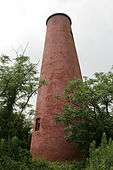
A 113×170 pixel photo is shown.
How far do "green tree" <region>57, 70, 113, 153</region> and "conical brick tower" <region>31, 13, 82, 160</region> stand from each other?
0.96 metres

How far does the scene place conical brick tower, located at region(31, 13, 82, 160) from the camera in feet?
71.7

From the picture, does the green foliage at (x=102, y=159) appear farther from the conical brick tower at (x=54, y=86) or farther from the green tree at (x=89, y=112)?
the conical brick tower at (x=54, y=86)

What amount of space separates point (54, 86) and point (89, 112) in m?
3.86

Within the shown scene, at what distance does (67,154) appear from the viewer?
70.8 ft

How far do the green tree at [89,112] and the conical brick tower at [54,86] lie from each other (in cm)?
96

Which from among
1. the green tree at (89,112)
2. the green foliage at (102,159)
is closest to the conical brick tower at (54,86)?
the green tree at (89,112)

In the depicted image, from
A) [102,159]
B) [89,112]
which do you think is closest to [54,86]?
[89,112]

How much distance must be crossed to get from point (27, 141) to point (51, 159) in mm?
4808

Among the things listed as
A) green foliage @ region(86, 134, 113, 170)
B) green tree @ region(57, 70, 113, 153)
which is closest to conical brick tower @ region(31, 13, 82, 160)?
green tree @ region(57, 70, 113, 153)

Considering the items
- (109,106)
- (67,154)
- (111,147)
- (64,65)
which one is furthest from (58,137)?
(111,147)

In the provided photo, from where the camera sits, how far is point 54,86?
23906 mm

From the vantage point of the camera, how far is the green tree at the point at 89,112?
2041 centimetres

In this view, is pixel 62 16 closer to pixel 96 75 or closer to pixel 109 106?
pixel 96 75

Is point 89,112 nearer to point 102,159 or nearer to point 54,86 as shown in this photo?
point 54,86
